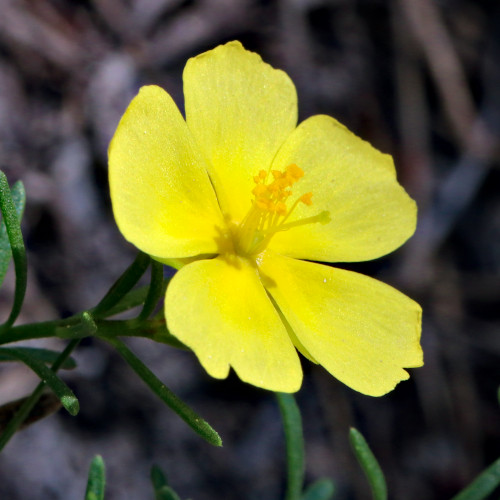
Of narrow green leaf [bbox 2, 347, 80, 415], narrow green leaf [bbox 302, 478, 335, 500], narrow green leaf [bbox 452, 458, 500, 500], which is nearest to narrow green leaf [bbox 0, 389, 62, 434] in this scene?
narrow green leaf [bbox 2, 347, 80, 415]

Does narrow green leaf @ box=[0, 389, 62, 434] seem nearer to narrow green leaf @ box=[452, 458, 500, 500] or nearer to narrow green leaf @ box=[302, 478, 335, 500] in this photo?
narrow green leaf @ box=[302, 478, 335, 500]

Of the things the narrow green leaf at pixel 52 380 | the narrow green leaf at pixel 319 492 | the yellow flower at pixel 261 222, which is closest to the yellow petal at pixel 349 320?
the yellow flower at pixel 261 222

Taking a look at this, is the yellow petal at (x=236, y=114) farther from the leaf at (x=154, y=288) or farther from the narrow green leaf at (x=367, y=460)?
the narrow green leaf at (x=367, y=460)

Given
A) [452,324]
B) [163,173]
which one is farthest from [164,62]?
[163,173]

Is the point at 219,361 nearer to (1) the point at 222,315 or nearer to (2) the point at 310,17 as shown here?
(1) the point at 222,315

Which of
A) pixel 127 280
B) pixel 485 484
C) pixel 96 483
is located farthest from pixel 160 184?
pixel 485 484

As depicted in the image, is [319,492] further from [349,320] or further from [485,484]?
[349,320]

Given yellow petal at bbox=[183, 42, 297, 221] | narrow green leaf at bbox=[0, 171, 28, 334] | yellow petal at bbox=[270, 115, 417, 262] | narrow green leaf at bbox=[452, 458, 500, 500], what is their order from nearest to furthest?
narrow green leaf at bbox=[0, 171, 28, 334] < yellow petal at bbox=[183, 42, 297, 221] < yellow petal at bbox=[270, 115, 417, 262] < narrow green leaf at bbox=[452, 458, 500, 500]
